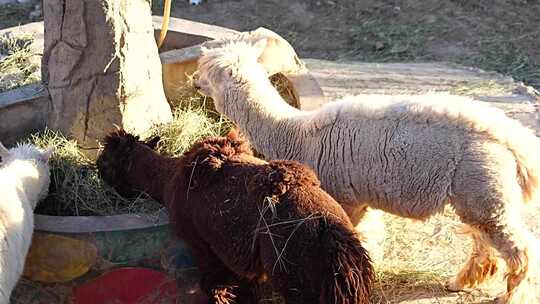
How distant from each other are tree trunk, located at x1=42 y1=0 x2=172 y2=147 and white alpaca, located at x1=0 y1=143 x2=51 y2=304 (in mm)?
335

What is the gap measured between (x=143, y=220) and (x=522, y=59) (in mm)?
6012

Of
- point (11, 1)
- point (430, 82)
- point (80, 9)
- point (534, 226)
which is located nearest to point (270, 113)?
point (80, 9)

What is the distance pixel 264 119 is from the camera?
430 cm

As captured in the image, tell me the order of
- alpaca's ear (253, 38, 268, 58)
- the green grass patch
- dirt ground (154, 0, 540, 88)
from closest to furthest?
alpaca's ear (253, 38, 268, 58) < the green grass patch < dirt ground (154, 0, 540, 88)

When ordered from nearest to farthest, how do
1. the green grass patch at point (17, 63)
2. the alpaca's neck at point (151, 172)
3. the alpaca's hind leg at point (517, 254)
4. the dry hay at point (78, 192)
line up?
the alpaca's hind leg at point (517, 254) < the alpaca's neck at point (151, 172) < the dry hay at point (78, 192) < the green grass patch at point (17, 63)

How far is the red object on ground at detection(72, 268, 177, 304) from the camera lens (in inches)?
147

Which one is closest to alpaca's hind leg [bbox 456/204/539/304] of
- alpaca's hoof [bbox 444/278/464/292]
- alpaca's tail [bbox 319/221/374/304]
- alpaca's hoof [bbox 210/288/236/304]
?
alpaca's hoof [bbox 444/278/464/292]

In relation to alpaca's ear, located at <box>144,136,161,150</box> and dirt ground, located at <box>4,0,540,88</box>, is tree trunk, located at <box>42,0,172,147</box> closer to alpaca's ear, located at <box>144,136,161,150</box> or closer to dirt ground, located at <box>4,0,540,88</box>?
alpaca's ear, located at <box>144,136,161,150</box>

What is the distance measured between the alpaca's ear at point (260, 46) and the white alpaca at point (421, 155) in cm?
25

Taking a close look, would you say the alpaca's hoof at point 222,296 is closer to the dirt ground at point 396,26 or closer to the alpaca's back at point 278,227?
the alpaca's back at point 278,227

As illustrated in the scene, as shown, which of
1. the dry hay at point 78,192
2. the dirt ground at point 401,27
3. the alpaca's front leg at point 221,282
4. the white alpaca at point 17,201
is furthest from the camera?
the dirt ground at point 401,27

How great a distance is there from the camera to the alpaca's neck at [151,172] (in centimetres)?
393

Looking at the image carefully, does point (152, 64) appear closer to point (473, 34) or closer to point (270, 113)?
point (270, 113)

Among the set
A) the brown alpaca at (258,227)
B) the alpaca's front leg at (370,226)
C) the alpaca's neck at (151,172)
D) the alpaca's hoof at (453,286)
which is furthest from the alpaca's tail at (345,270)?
the alpaca's hoof at (453,286)
